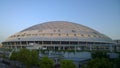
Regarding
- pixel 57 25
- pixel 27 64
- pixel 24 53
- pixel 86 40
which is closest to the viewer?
pixel 27 64

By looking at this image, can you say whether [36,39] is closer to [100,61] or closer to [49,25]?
[49,25]

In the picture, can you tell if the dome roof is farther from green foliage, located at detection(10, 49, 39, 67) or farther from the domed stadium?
green foliage, located at detection(10, 49, 39, 67)

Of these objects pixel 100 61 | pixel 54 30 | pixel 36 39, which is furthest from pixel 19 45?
pixel 100 61

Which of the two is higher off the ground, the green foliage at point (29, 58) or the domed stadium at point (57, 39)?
the domed stadium at point (57, 39)

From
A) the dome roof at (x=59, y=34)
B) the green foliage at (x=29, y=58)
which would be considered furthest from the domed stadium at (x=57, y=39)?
the green foliage at (x=29, y=58)

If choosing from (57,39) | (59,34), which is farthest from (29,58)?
(59,34)

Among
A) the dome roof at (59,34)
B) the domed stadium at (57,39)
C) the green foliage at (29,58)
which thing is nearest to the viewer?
the green foliage at (29,58)

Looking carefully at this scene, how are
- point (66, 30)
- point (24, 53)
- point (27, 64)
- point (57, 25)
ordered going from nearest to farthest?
point (27, 64) → point (24, 53) → point (66, 30) → point (57, 25)

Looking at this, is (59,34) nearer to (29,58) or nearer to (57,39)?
(57,39)

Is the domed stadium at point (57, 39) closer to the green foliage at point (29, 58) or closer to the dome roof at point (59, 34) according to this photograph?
the dome roof at point (59, 34)

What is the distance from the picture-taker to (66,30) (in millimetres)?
74625

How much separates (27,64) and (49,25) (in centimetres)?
4728

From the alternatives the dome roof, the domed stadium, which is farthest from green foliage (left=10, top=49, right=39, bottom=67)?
the dome roof

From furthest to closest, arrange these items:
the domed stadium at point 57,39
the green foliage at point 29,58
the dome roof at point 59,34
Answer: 1. the dome roof at point 59,34
2. the domed stadium at point 57,39
3. the green foliage at point 29,58
